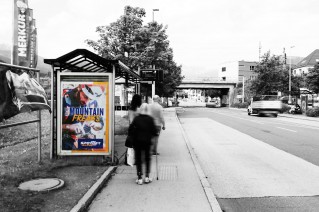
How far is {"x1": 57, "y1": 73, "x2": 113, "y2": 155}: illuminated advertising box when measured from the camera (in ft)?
28.0

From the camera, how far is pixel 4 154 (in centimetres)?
1042

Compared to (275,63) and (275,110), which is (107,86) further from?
(275,63)

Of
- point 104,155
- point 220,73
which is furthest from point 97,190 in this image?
point 220,73

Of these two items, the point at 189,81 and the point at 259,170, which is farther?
the point at 189,81

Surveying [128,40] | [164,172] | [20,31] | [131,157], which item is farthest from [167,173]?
[128,40]

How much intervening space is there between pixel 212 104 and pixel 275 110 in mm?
43291

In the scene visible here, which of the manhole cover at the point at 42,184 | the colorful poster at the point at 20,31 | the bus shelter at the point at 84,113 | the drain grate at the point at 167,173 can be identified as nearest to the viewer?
the manhole cover at the point at 42,184

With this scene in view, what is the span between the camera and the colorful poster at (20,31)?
19703 mm

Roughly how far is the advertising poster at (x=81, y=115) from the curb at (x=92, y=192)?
3.37ft

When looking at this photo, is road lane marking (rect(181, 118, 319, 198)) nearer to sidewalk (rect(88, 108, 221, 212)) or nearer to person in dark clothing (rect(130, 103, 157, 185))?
sidewalk (rect(88, 108, 221, 212))

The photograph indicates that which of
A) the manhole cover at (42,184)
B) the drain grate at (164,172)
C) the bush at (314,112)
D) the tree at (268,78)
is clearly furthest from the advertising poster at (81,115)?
the tree at (268,78)

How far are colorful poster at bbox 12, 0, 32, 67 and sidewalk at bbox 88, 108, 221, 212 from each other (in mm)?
14071

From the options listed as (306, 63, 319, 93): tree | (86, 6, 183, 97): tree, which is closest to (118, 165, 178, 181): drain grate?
(86, 6, 183, 97): tree

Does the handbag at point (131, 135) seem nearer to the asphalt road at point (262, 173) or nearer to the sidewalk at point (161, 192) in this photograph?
the sidewalk at point (161, 192)
